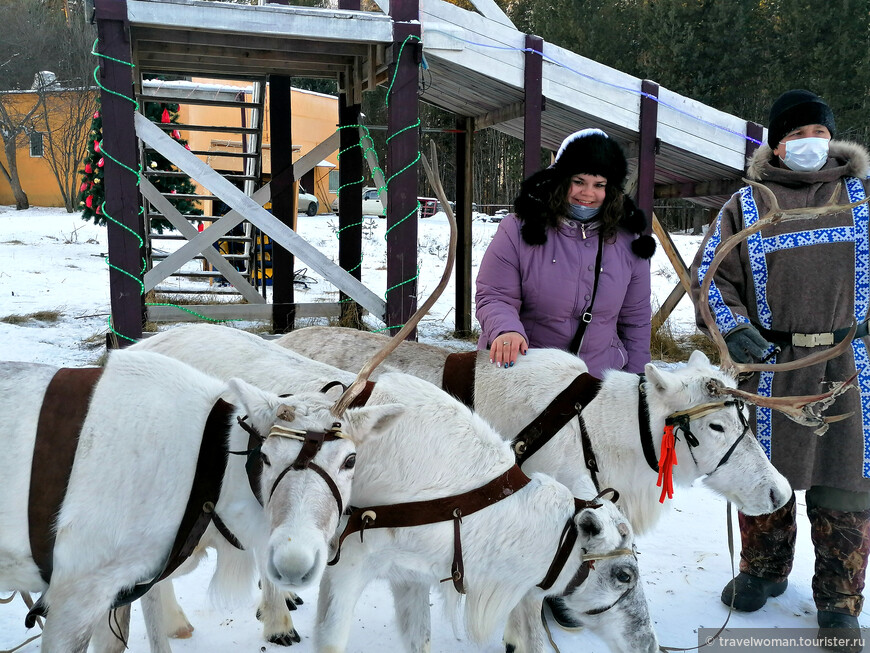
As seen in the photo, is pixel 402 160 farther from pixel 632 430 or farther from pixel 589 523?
pixel 589 523

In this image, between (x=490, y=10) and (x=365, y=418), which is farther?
(x=490, y=10)

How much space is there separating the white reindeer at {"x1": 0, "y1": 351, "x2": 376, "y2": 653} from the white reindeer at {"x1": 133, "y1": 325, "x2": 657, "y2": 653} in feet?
0.78

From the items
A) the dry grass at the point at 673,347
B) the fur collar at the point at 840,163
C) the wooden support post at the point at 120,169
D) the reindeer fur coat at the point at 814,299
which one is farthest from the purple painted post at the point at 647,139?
the wooden support post at the point at 120,169

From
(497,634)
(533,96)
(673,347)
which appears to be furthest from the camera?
(673,347)

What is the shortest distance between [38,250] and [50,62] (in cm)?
1568

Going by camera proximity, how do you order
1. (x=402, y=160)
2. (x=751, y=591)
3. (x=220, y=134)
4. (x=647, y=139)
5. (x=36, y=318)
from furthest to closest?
(x=220, y=134) < (x=36, y=318) < (x=647, y=139) < (x=402, y=160) < (x=751, y=591)

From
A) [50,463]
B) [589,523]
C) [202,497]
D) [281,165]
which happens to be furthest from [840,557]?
[281,165]

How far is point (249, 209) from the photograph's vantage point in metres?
5.11

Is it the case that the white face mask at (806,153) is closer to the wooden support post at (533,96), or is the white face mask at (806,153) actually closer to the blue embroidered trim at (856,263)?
the blue embroidered trim at (856,263)

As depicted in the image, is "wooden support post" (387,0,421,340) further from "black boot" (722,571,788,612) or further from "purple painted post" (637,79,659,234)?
"black boot" (722,571,788,612)

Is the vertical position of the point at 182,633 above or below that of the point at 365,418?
below

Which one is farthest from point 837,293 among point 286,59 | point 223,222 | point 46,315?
point 46,315

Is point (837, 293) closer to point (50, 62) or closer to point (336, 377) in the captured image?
point (336, 377)

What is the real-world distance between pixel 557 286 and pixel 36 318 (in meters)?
6.46
